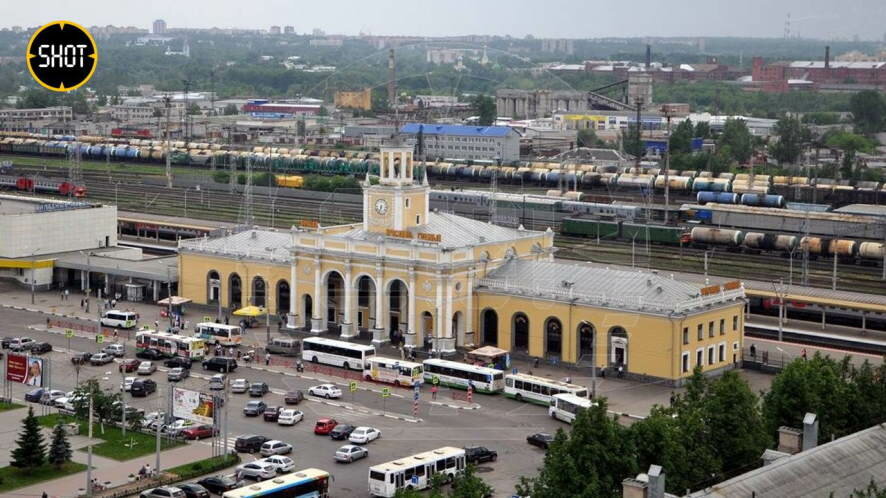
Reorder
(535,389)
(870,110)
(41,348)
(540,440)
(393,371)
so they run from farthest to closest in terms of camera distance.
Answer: (870,110), (41,348), (393,371), (535,389), (540,440)

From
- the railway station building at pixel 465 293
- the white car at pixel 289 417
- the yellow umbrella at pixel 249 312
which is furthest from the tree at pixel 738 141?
the white car at pixel 289 417

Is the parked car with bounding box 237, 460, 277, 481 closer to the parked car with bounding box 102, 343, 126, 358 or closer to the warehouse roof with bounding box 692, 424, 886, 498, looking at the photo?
the warehouse roof with bounding box 692, 424, 886, 498

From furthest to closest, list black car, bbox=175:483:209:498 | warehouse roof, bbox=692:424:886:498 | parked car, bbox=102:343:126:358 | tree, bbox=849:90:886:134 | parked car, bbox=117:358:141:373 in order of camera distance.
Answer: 1. tree, bbox=849:90:886:134
2. parked car, bbox=102:343:126:358
3. parked car, bbox=117:358:141:373
4. black car, bbox=175:483:209:498
5. warehouse roof, bbox=692:424:886:498

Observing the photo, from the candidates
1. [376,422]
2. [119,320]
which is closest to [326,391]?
[376,422]

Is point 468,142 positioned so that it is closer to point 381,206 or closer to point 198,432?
point 381,206

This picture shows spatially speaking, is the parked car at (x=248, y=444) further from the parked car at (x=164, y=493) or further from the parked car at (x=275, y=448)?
the parked car at (x=164, y=493)

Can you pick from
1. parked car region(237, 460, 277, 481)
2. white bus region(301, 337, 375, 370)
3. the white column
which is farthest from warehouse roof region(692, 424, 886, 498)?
the white column

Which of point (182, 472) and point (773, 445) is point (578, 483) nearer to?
point (773, 445)

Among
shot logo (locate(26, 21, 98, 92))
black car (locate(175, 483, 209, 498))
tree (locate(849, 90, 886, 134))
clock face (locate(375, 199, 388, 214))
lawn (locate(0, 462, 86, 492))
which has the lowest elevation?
lawn (locate(0, 462, 86, 492))
